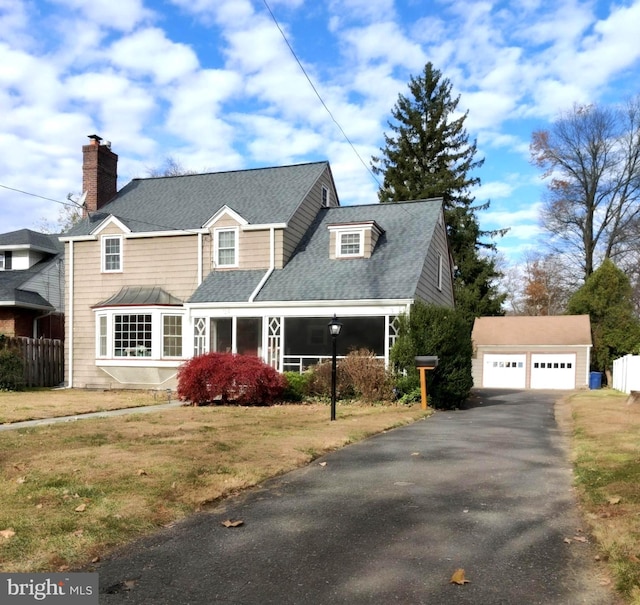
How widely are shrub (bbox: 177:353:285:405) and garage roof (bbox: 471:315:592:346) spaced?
20214mm

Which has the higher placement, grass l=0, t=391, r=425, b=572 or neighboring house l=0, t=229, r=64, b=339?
neighboring house l=0, t=229, r=64, b=339

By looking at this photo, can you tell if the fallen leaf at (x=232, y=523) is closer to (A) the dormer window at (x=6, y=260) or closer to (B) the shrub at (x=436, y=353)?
(B) the shrub at (x=436, y=353)

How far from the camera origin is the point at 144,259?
72.5 feet

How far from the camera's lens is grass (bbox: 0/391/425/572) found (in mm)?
4816

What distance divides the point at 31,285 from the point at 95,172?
19.7ft

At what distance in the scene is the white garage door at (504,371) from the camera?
33.3 meters

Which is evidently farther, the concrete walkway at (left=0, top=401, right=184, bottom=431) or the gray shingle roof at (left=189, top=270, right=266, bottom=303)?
the gray shingle roof at (left=189, top=270, right=266, bottom=303)

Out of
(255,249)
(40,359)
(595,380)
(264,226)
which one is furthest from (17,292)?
(595,380)

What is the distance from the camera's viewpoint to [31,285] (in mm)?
25703

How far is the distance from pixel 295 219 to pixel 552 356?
18.9 meters

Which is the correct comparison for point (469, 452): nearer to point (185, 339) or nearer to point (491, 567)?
point (491, 567)

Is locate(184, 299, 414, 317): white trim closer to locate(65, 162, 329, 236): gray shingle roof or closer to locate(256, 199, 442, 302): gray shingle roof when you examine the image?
locate(256, 199, 442, 302): gray shingle roof

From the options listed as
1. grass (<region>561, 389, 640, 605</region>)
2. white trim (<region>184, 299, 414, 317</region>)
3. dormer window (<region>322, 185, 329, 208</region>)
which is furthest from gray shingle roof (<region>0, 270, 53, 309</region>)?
grass (<region>561, 389, 640, 605</region>)

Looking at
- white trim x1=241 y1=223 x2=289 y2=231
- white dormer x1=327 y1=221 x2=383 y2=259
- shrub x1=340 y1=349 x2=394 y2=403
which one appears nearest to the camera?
shrub x1=340 y1=349 x2=394 y2=403
